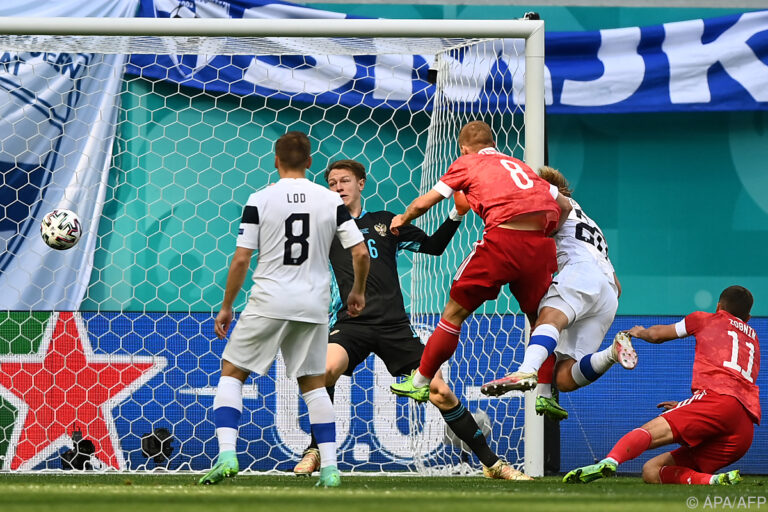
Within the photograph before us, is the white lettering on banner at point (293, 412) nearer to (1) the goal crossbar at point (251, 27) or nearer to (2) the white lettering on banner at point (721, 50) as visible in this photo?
(1) the goal crossbar at point (251, 27)

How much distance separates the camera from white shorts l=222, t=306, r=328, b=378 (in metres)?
4.74

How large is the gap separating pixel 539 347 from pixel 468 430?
91cm

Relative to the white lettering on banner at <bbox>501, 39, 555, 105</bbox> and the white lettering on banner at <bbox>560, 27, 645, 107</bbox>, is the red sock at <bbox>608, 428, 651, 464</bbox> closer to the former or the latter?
the white lettering on banner at <bbox>501, 39, 555, 105</bbox>

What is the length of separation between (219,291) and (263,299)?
4041 millimetres

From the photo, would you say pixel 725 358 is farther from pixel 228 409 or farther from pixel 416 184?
pixel 416 184

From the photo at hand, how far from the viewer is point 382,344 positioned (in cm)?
618

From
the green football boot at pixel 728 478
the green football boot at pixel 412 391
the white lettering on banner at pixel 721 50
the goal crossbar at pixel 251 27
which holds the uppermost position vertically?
the white lettering on banner at pixel 721 50

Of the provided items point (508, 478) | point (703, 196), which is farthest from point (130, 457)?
point (703, 196)

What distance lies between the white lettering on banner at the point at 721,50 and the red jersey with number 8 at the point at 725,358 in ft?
11.9

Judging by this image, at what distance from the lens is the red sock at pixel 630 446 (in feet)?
17.3

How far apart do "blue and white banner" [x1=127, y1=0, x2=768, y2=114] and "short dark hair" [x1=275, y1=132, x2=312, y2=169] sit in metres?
3.63

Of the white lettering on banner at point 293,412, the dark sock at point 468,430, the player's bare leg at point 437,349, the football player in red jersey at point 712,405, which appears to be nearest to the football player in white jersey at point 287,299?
the player's bare leg at point 437,349

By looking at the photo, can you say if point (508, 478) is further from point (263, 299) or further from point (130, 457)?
point (130, 457)

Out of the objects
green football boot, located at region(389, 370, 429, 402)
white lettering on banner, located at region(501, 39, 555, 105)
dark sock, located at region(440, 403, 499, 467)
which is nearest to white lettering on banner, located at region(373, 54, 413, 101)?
white lettering on banner, located at region(501, 39, 555, 105)
